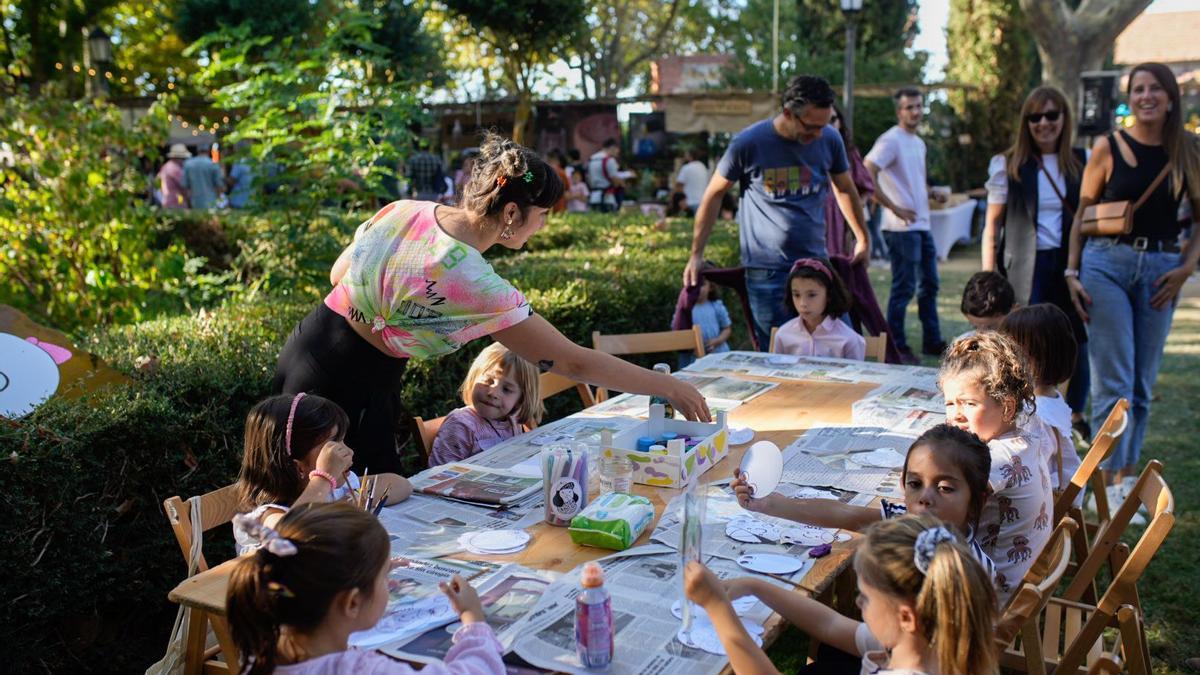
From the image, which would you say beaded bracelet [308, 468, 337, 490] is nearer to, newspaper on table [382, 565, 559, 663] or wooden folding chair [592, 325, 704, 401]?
newspaper on table [382, 565, 559, 663]

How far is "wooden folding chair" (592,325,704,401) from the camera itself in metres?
4.69

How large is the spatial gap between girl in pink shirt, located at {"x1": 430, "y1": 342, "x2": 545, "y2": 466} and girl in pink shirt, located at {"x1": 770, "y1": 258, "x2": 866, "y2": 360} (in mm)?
1680

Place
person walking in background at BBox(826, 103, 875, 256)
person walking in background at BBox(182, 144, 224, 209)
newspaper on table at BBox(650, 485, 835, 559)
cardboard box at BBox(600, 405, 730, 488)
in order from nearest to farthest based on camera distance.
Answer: newspaper on table at BBox(650, 485, 835, 559)
cardboard box at BBox(600, 405, 730, 488)
person walking in background at BBox(826, 103, 875, 256)
person walking in background at BBox(182, 144, 224, 209)

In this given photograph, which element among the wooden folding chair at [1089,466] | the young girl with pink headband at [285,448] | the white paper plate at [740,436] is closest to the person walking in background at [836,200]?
the wooden folding chair at [1089,466]

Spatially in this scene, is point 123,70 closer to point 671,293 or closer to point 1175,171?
point 671,293

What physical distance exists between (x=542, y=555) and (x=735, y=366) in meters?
2.37

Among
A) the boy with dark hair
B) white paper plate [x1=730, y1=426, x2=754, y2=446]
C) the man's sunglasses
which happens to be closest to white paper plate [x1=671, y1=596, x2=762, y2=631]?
white paper plate [x1=730, y1=426, x2=754, y2=446]

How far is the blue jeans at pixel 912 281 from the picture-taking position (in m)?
7.42

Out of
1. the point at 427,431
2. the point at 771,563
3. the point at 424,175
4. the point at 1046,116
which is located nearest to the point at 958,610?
the point at 771,563

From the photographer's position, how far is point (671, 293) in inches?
248

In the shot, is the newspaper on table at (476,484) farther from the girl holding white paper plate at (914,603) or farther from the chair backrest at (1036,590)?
the chair backrest at (1036,590)

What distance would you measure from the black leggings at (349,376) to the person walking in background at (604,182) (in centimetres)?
1245

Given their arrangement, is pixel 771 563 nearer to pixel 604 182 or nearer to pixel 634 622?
pixel 634 622

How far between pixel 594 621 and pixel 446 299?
1176 millimetres
